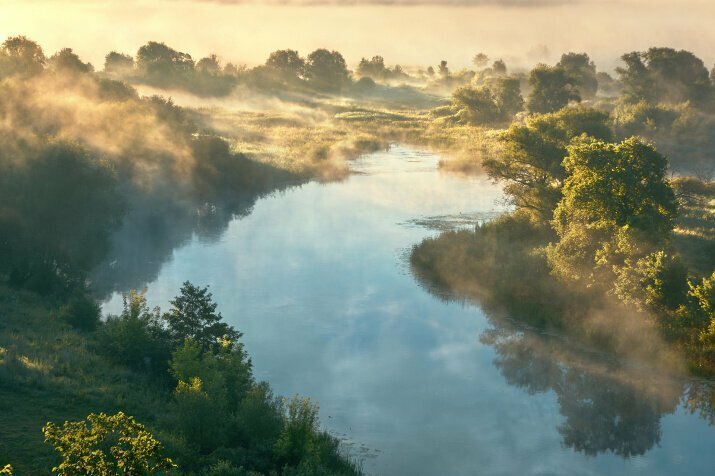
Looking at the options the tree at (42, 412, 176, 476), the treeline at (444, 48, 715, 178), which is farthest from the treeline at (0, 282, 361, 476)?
the treeline at (444, 48, 715, 178)

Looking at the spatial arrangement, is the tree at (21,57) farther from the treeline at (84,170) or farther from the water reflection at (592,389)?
the water reflection at (592,389)

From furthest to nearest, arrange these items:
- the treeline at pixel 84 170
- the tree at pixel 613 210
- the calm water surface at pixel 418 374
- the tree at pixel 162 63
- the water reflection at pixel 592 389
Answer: the tree at pixel 162 63, the treeline at pixel 84 170, the tree at pixel 613 210, the water reflection at pixel 592 389, the calm water surface at pixel 418 374

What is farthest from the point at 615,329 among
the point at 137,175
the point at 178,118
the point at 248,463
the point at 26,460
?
the point at 178,118

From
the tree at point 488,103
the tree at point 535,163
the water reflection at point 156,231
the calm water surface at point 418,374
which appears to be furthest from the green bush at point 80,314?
the tree at point 488,103

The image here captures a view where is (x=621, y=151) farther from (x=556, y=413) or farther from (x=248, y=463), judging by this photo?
(x=248, y=463)

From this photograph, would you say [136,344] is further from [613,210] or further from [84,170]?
[613,210]

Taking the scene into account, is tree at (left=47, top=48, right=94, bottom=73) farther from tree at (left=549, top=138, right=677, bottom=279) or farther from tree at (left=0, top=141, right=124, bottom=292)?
tree at (left=549, top=138, right=677, bottom=279)
